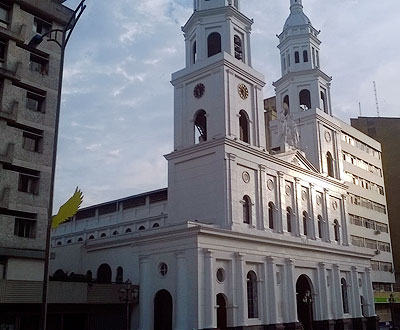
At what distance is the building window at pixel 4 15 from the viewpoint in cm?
3067

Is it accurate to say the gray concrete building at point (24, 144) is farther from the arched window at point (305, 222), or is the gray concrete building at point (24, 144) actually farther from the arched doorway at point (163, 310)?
the arched window at point (305, 222)

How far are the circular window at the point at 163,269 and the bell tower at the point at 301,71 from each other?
25.6 metres

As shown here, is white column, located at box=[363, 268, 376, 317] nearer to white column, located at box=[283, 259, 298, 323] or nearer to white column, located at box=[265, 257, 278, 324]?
white column, located at box=[283, 259, 298, 323]

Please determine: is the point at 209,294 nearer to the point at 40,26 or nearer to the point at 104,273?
the point at 104,273

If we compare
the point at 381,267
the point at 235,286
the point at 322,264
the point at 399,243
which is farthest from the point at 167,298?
the point at 399,243

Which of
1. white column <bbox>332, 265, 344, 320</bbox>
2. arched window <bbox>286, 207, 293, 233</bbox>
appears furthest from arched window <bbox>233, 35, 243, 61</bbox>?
white column <bbox>332, 265, 344, 320</bbox>

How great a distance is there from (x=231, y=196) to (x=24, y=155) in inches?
569

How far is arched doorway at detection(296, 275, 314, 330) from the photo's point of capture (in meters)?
41.1

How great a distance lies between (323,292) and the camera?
142 ft

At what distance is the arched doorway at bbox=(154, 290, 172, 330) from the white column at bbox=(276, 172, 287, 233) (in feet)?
36.1

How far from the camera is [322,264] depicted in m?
43.8

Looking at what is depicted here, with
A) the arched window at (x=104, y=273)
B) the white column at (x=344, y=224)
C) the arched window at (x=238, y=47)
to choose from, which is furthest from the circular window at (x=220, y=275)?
the white column at (x=344, y=224)

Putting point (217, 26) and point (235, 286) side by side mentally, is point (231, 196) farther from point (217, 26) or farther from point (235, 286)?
point (217, 26)

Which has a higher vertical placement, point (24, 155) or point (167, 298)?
point (24, 155)
